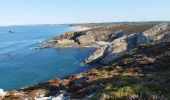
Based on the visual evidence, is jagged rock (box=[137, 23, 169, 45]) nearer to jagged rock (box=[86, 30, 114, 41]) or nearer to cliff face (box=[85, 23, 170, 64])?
cliff face (box=[85, 23, 170, 64])

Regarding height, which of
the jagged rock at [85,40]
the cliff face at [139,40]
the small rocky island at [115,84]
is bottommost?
the jagged rock at [85,40]

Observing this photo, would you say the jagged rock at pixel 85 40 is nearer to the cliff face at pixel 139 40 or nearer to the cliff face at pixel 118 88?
the cliff face at pixel 139 40

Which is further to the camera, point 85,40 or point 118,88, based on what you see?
point 85,40

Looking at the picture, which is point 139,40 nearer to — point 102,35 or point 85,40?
point 85,40

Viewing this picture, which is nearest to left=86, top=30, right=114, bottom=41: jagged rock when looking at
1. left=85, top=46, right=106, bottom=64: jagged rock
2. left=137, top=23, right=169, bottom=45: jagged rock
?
left=137, top=23, right=169, bottom=45: jagged rock

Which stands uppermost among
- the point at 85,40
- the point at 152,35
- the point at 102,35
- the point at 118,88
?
the point at 118,88

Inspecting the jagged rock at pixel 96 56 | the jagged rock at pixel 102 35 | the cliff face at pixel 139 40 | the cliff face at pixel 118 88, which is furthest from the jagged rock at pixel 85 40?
the cliff face at pixel 118 88

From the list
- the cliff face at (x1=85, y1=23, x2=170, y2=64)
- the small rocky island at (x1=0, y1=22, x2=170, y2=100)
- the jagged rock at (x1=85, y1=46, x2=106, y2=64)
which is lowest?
the jagged rock at (x1=85, y1=46, x2=106, y2=64)

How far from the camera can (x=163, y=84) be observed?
17.6 metres

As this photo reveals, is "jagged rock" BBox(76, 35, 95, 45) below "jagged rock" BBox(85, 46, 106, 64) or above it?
below

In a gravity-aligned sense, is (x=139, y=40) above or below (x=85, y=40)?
above

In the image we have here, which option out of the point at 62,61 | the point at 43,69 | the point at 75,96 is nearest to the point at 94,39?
the point at 62,61

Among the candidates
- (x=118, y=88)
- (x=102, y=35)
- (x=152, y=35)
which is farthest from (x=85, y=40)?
(x=118, y=88)

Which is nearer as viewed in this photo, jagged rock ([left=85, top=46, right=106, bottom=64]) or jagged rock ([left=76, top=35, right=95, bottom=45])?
jagged rock ([left=85, top=46, right=106, bottom=64])
